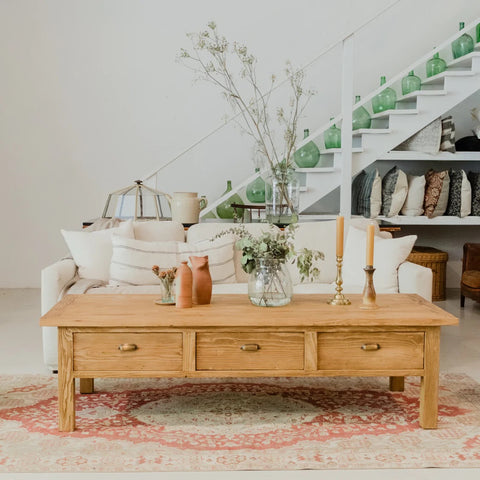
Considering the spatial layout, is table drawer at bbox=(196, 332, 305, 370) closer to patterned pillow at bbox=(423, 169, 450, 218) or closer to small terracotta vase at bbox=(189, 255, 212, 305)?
small terracotta vase at bbox=(189, 255, 212, 305)

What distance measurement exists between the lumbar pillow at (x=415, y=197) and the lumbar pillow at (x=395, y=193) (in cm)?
7

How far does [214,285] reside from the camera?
4469mm

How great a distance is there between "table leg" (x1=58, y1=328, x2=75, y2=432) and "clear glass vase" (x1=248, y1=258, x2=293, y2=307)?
852 mm

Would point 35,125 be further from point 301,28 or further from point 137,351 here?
point 137,351

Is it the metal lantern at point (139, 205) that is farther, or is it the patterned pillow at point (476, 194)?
the patterned pillow at point (476, 194)

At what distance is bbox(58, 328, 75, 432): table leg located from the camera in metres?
3.02

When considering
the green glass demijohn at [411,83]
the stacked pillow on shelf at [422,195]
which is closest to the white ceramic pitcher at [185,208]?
the stacked pillow on shelf at [422,195]

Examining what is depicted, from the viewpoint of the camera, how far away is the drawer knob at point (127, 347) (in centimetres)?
304

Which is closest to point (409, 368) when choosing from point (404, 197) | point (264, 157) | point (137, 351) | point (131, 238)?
point (137, 351)

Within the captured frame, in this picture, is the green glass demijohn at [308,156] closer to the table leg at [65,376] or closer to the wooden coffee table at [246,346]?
the wooden coffee table at [246,346]

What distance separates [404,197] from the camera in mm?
6430

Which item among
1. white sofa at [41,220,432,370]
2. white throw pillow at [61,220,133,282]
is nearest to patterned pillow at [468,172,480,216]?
white sofa at [41,220,432,370]

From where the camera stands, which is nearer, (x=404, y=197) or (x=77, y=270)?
(x=77, y=270)

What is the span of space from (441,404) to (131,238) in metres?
2.11
